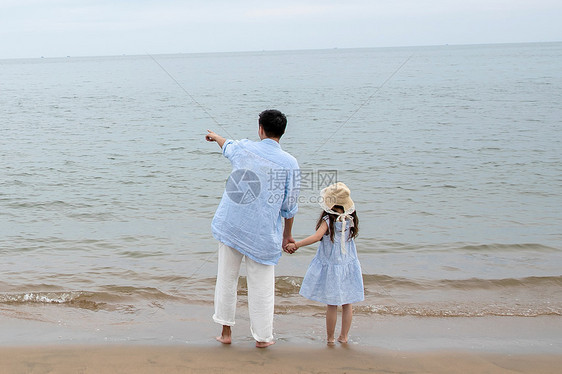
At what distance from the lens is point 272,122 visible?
391 cm

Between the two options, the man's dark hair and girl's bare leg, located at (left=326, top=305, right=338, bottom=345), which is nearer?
the man's dark hair

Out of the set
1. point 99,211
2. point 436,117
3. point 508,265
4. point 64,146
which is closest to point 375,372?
point 508,265

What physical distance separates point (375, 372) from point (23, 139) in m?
16.8

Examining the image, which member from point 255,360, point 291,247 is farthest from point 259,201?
point 255,360

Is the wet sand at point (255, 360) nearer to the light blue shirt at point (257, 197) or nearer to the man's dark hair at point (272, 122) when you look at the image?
the light blue shirt at point (257, 197)

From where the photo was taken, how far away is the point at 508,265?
23.4 ft

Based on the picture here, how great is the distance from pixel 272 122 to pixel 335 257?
1107 millimetres

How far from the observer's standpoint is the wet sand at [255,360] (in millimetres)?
3957

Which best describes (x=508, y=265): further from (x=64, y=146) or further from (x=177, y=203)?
(x=64, y=146)

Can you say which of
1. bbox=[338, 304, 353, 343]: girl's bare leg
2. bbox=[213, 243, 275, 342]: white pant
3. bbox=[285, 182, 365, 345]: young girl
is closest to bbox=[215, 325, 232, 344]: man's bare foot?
bbox=[213, 243, 275, 342]: white pant

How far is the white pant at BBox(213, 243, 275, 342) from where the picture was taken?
161 inches

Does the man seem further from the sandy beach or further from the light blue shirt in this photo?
the sandy beach

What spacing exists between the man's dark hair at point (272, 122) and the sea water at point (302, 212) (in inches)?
81.8

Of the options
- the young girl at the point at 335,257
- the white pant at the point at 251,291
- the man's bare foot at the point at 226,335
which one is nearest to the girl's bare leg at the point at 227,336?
the man's bare foot at the point at 226,335
